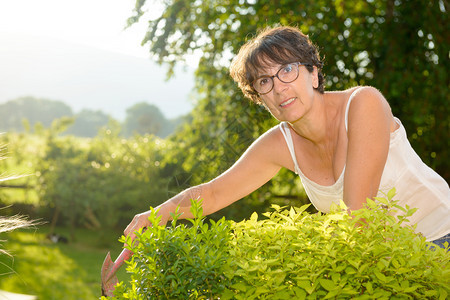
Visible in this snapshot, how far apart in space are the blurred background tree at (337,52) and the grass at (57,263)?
199cm

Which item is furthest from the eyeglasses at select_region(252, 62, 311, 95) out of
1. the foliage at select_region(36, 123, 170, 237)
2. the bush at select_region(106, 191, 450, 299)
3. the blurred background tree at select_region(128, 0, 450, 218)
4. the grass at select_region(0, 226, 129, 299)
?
the foliage at select_region(36, 123, 170, 237)

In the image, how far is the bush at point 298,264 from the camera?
4.12ft

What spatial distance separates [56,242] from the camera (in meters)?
7.31

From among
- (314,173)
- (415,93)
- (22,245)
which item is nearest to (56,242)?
(22,245)

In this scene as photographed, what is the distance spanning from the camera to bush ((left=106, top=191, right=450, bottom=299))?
4.12 feet

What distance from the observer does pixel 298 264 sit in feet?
4.19

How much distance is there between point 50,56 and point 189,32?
21.1m

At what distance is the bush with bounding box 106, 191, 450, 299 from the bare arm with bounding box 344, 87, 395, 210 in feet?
0.92

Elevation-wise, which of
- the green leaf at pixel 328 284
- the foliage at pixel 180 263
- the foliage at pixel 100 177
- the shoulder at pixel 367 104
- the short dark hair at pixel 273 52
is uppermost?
the short dark hair at pixel 273 52

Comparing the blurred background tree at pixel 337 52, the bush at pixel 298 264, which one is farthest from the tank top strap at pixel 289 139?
the blurred background tree at pixel 337 52

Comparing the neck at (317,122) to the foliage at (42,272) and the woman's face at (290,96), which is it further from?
the foliage at (42,272)

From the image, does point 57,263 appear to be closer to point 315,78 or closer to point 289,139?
point 289,139

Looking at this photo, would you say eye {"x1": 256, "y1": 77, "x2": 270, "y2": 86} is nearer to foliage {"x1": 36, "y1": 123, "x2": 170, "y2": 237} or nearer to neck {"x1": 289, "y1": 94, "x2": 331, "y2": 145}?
neck {"x1": 289, "y1": 94, "x2": 331, "y2": 145}

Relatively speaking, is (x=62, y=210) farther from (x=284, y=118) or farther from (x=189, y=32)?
(x=284, y=118)
